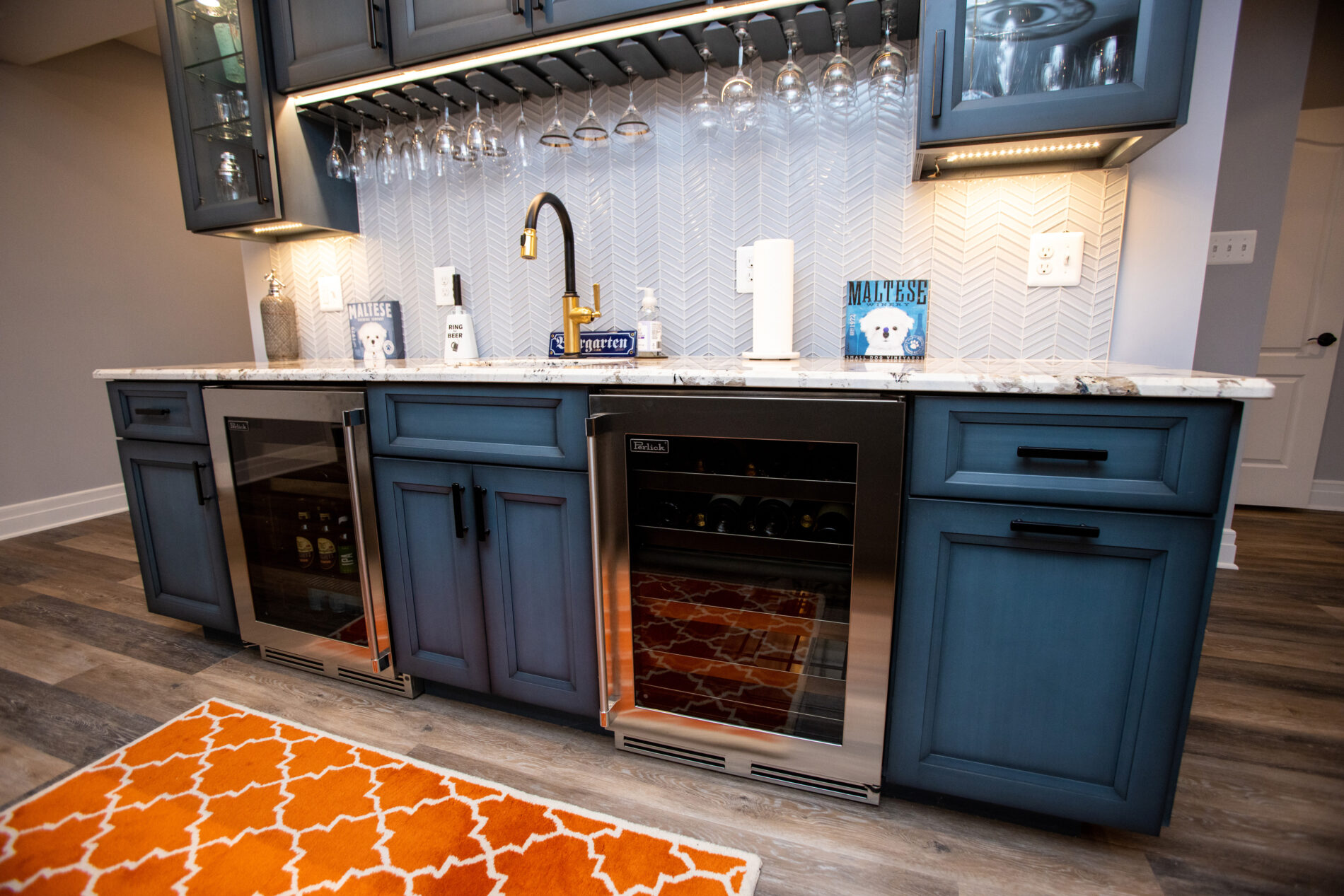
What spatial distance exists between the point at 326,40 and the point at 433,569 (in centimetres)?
159

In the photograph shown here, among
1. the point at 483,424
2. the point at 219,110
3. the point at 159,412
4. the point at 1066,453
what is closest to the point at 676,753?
the point at 483,424

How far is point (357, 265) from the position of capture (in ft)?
7.14

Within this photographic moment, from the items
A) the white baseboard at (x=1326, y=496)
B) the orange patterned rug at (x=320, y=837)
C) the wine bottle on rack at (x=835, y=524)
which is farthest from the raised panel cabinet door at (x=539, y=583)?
the white baseboard at (x=1326, y=496)

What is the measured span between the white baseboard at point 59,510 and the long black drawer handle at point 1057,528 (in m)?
4.08

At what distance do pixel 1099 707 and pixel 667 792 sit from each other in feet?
2.81

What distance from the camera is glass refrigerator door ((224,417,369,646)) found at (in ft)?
5.15

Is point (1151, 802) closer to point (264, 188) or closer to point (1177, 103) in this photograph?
point (1177, 103)

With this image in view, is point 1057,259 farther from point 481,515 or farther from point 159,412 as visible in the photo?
point 159,412

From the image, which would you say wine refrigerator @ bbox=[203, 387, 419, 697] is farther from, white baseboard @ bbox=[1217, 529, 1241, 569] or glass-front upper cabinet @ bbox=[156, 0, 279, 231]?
white baseboard @ bbox=[1217, 529, 1241, 569]

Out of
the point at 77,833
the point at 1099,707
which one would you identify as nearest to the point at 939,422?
the point at 1099,707

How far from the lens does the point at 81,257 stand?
3260 mm

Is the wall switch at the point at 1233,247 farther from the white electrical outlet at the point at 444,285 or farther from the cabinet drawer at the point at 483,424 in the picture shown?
the white electrical outlet at the point at 444,285

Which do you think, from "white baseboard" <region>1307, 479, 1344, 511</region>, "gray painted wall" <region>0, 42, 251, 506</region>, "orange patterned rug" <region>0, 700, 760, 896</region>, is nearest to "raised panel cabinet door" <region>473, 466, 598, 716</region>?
"orange patterned rug" <region>0, 700, 760, 896</region>

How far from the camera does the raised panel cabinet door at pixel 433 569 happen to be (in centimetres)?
141
